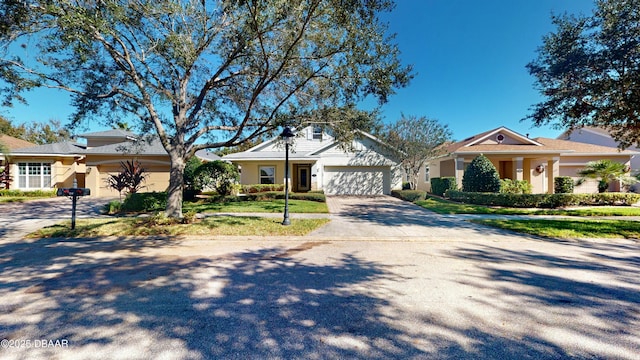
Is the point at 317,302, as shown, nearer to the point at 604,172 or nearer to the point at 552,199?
the point at 552,199

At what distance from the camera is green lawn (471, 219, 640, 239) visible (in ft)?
24.3

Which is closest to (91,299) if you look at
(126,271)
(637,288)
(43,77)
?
(126,271)

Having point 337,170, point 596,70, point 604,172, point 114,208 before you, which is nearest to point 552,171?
point 604,172

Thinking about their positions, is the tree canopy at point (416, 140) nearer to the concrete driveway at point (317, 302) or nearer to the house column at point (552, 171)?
the house column at point (552, 171)

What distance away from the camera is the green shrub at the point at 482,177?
14469mm

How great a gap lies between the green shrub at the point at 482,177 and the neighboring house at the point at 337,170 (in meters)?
5.98

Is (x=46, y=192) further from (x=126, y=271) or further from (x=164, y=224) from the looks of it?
(x=126, y=271)

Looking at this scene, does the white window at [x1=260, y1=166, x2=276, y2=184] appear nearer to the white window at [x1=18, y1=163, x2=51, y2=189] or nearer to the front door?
the front door

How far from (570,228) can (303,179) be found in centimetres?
1578

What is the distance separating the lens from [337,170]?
20484 millimetres

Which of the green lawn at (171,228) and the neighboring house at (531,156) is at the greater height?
the neighboring house at (531,156)

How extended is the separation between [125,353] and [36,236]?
7828 millimetres

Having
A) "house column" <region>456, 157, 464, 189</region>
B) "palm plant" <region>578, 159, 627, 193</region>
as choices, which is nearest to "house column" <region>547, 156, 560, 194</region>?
"palm plant" <region>578, 159, 627, 193</region>

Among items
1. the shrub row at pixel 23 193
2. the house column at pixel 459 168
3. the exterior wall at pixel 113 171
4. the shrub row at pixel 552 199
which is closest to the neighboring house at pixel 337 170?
the house column at pixel 459 168
